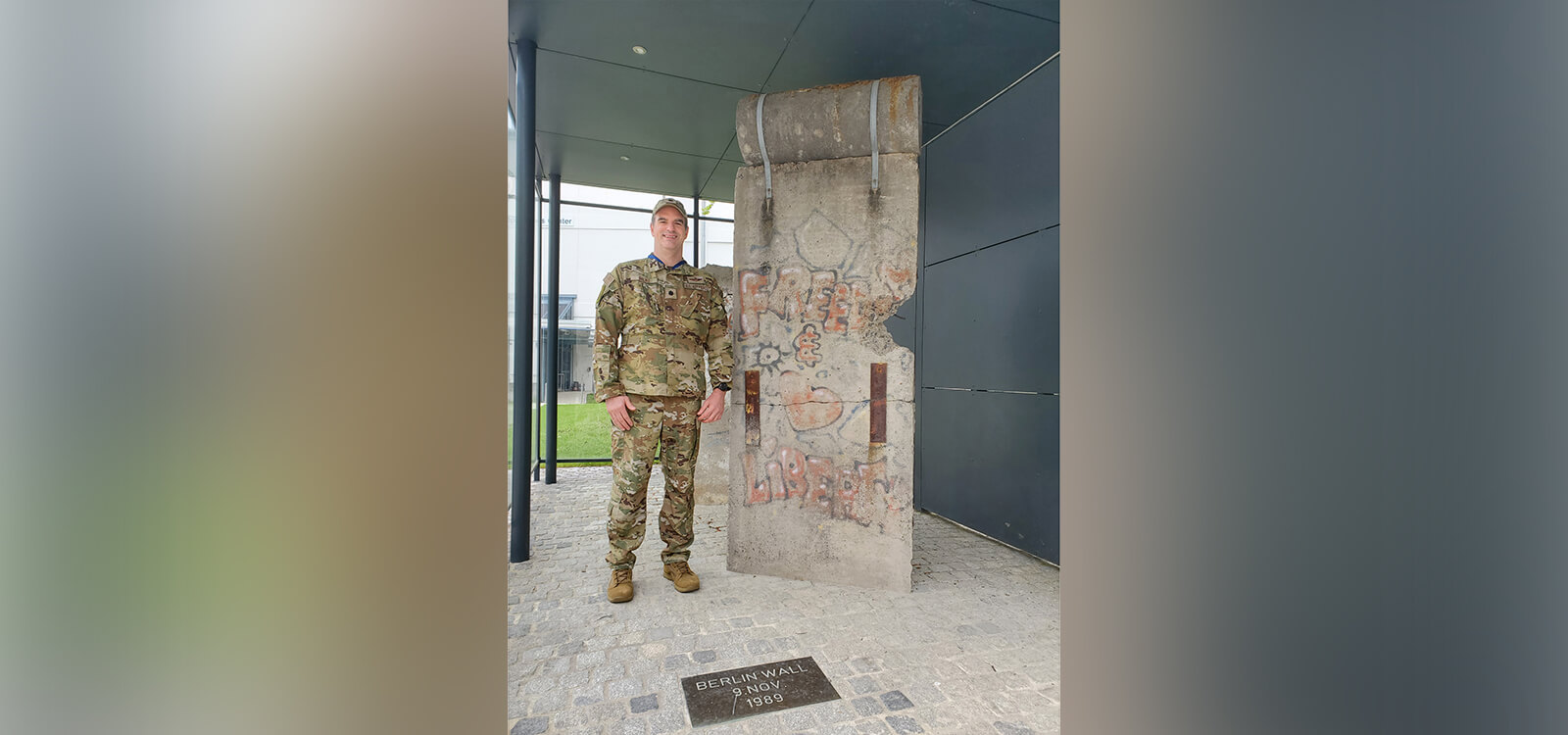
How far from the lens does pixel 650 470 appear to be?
3.33m

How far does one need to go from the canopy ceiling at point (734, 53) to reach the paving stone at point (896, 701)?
132 inches

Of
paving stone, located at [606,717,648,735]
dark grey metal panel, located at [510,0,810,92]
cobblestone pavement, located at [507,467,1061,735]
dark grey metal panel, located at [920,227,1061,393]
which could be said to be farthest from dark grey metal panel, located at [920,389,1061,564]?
dark grey metal panel, located at [510,0,810,92]

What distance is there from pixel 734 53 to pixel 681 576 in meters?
3.37

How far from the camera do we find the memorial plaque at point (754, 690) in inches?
81.4

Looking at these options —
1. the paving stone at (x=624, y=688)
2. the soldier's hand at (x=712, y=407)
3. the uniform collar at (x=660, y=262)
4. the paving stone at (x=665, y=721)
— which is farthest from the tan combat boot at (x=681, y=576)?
the uniform collar at (x=660, y=262)

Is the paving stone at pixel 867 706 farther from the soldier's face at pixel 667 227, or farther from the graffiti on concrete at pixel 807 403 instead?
the soldier's face at pixel 667 227

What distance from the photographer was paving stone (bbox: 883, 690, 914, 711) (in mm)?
2100

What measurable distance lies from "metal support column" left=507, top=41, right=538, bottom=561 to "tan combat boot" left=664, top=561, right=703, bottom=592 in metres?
1.05
